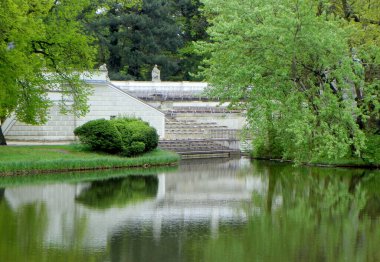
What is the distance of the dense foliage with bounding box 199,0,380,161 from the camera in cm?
2391

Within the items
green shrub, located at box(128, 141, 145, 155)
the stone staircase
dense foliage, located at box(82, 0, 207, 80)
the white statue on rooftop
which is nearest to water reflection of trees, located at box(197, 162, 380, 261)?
green shrub, located at box(128, 141, 145, 155)

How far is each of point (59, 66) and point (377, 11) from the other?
44.9 feet

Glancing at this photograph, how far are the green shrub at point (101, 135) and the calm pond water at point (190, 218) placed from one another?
5.13 meters

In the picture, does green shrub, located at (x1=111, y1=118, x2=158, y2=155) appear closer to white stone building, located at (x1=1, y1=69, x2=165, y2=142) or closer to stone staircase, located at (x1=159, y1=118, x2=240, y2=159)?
white stone building, located at (x1=1, y1=69, x2=165, y2=142)

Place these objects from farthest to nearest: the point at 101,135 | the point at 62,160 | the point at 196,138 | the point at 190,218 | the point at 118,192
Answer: the point at 196,138
the point at 101,135
the point at 62,160
the point at 118,192
the point at 190,218

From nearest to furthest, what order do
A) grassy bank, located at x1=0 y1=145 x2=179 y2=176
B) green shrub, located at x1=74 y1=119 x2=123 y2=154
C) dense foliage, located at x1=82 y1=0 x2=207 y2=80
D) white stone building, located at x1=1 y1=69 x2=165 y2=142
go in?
grassy bank, located at x1=0 y1=145 x2=179 y2=176 → green shrub, located at x1=74 y1=119 x2=123 y2=154 → white stone building, located at x1=1 y1=69 x2=165 y2=142 → dense foliage, located at x1=82 y1=0 x2=207 y2=80

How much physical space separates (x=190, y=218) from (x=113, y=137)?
54.1ft

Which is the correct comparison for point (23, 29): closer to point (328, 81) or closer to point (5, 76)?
point (5, 76)

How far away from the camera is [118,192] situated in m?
22.0

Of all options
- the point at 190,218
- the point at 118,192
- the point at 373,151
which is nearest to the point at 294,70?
the point at 118,192

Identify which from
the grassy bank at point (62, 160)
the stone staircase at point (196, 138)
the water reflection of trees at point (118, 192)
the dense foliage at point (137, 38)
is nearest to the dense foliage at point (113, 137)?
the grassy bank at point (62, 160)

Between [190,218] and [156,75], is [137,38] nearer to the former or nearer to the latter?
[156,75]

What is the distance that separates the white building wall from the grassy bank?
640cm

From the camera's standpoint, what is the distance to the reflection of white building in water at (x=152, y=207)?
48.2ft
